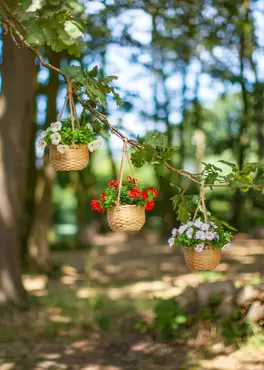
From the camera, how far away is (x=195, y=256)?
141 inches

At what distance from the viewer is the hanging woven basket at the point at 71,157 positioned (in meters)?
3.52

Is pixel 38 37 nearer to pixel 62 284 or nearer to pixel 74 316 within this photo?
pixel 74 316

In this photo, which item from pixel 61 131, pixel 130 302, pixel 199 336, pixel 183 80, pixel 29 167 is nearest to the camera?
pixel 61 131

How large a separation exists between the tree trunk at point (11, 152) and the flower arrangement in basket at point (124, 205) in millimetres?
4956

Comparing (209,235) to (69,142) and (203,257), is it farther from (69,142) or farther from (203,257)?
(69,142)

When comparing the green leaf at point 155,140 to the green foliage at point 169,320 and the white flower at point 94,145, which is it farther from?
the green foliage at point 169,320

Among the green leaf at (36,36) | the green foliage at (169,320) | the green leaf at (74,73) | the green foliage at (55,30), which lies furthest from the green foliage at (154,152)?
the green foliage at (169,320)

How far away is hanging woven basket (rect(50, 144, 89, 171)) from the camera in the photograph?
3.52 metres

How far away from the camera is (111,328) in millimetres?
7227

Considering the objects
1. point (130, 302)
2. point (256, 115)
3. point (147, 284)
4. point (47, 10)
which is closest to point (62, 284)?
point (147, 284)

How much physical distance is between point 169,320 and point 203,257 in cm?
316

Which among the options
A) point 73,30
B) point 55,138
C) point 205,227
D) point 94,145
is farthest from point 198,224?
point 73,30

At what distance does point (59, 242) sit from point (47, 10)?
546 inches

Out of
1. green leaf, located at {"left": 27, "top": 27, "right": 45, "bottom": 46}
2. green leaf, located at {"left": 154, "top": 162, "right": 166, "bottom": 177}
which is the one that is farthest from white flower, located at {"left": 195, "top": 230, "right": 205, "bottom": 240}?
green leaf, located at {"left": 27, "top": 27, "right": 45, "bottom": 46}
